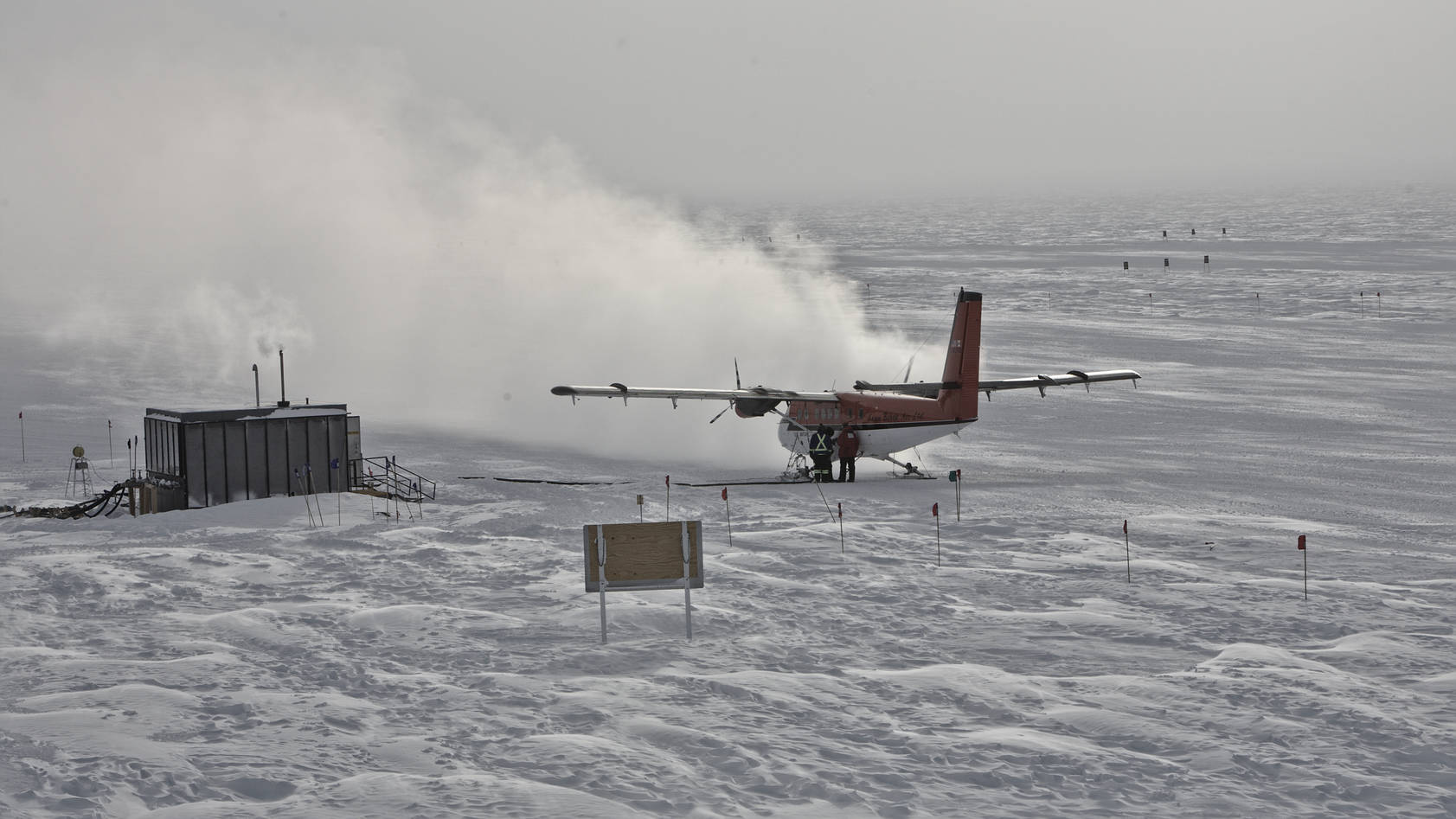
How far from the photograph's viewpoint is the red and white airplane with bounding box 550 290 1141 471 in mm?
38906

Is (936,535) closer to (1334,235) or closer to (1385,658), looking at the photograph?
(1385,658)

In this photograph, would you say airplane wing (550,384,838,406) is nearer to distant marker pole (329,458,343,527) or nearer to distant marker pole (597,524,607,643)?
distant marker pole (329,458,343,527)

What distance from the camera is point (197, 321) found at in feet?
302

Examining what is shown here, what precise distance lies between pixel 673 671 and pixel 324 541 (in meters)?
13.0

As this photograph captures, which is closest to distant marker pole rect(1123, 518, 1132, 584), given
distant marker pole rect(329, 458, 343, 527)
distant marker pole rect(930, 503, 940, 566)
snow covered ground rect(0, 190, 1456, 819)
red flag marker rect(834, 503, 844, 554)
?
snow covered ground rect(0, 190, 1456, 819)

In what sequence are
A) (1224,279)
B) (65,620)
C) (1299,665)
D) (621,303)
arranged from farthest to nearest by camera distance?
(1224,279)
(621,303)
(65,620)
(1299,665)

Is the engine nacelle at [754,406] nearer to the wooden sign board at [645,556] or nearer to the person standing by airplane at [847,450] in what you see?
the person standing by airplane at [847,450]

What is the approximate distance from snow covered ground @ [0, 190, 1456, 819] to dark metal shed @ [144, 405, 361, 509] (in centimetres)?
209

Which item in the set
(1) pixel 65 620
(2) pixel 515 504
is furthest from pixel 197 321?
(1) pixel 65 620

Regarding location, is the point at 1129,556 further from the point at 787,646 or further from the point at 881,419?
the point at 881,419

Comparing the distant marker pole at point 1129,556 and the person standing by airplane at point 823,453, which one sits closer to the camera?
the distant marker pole at point 1129,556

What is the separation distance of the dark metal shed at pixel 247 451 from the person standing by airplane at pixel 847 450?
1421 centimetres

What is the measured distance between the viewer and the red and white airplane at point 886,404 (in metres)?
38.9

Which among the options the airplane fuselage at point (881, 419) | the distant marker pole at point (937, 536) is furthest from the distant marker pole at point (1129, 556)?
the airplane fuselage at point (881, 419)
